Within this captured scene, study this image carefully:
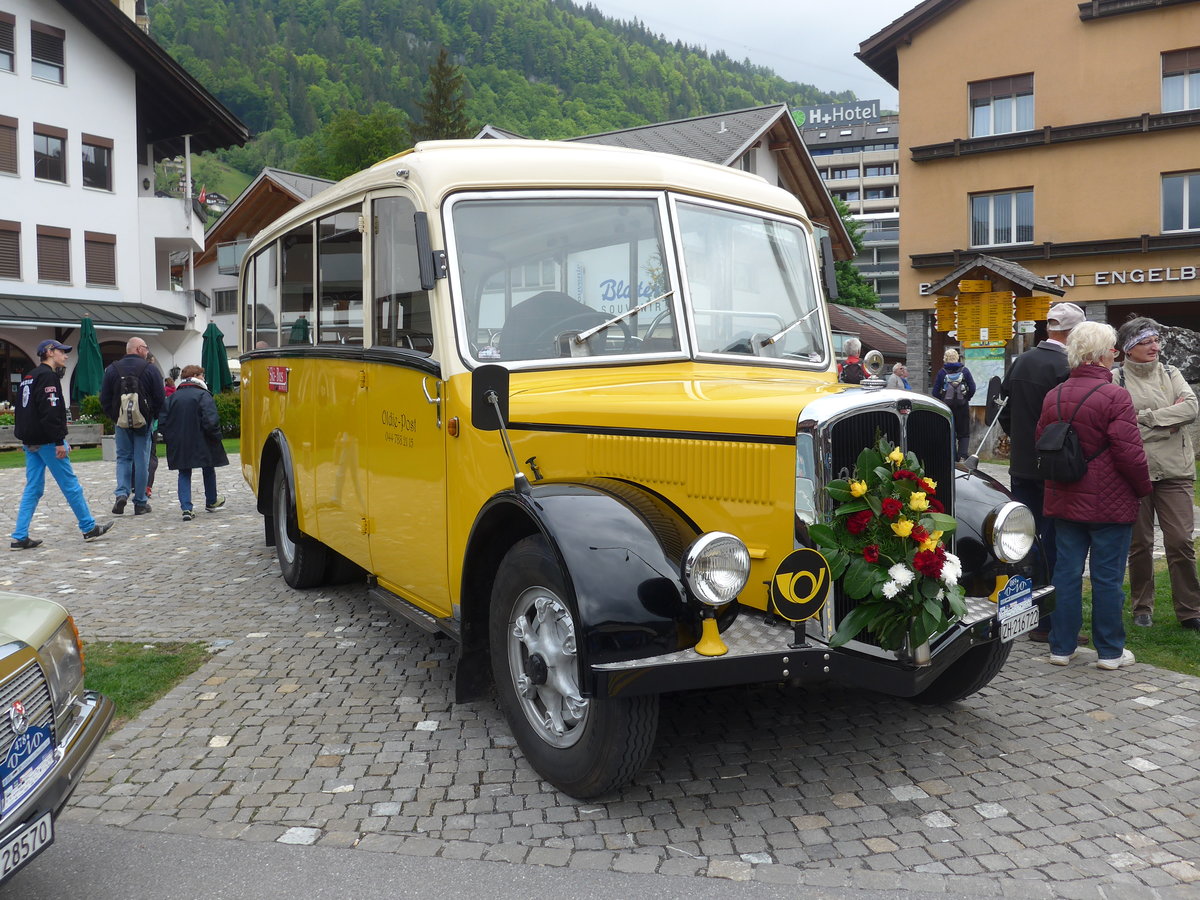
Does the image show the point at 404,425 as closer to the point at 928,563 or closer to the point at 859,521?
the point at 859,521

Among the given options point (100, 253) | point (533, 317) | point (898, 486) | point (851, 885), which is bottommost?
point (851, 885)

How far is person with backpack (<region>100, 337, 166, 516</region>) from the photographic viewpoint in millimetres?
11648

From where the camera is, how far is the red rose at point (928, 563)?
371 centimetres

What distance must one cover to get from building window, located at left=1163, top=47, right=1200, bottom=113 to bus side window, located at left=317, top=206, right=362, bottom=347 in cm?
2545

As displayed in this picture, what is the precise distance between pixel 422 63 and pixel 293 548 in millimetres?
110769

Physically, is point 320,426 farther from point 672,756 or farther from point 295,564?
point 672,756

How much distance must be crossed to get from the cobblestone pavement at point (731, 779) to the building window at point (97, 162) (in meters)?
30.4

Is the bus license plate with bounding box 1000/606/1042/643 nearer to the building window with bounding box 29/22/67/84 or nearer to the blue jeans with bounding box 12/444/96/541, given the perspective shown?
the blue jeans with bounding box 12/444/96/541

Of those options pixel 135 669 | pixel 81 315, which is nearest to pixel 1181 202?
pixel 135 669

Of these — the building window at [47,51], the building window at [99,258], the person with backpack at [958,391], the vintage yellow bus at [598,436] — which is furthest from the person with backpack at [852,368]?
the building window at [47,51]

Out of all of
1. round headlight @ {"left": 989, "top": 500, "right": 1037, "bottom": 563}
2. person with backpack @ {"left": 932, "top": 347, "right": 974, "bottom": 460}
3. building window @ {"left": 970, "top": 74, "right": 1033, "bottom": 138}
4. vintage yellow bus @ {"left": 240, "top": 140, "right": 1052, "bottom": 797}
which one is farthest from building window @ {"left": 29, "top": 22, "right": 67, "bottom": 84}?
round headlight @ {"left": 989, "top": 500, "right": 1037, "bottom": 563}

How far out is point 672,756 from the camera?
448 centimetres

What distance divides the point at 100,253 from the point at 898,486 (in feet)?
109

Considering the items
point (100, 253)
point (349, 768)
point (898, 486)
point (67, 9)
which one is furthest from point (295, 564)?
point (67, 9)
